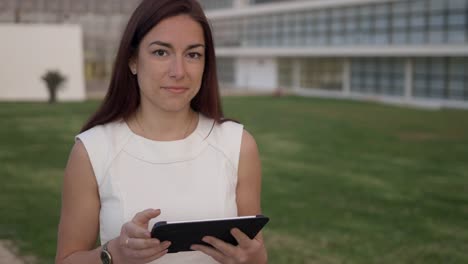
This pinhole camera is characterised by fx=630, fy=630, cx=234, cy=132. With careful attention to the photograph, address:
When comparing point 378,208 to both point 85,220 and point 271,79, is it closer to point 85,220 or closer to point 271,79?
point 85,220

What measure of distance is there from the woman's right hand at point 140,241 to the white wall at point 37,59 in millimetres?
28864

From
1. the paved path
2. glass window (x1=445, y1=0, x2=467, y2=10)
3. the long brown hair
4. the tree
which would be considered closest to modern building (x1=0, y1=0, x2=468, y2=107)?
glass window (x1=445, y1=0, x2=467, y2=10)

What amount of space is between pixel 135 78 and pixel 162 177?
13.8 inches

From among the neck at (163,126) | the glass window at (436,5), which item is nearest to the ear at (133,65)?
the neck at (163,126)

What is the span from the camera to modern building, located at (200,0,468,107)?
2958 cm

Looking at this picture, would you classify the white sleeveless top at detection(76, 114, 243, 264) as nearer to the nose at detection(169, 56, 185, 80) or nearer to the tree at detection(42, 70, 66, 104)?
the nose at detection(169, 56, 185, 80)

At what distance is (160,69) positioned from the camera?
1.85 m

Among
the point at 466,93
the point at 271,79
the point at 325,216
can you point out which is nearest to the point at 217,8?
the point at 271,79

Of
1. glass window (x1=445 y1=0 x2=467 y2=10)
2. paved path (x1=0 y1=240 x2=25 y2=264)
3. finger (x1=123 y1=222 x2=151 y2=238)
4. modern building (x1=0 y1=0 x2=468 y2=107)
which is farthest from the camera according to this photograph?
modern building (x1=0 y1=0 x2=468 y2=107)

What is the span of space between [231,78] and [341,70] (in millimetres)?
12877

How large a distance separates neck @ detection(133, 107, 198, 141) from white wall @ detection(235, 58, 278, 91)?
136 feet

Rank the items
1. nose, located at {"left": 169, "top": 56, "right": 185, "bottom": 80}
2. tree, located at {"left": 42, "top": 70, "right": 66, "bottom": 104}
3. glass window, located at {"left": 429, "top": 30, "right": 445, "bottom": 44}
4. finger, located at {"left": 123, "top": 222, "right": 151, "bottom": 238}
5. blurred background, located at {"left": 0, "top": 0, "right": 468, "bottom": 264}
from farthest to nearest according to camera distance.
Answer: glass window, located at {"left": 429, "top": 30, "right": 445, "bottom": 44} < tree, located at {"left": 42, "top": 70, "right": 66, "bottom": 104} < blurred background, located at {"left": 0, "top": 0, "right": 468, "bottom": 264} < nose, located at {"left": 169, "top": 56, "right": 185, "bottom": 80} < finger, located at {"left": 123, "top": 222, "right": 151, "bottom": 238}

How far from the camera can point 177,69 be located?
5.99ft

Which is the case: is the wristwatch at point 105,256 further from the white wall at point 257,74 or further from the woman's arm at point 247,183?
the white wall at point 257,74
